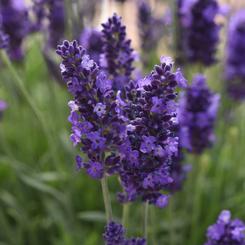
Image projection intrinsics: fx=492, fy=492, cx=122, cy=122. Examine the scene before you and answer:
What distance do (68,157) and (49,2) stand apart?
107 cm

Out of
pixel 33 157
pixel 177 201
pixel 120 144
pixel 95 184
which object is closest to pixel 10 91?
pixel 33 157

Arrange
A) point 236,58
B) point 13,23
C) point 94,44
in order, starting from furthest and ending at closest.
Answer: point 236,58 → point 13,23 → point 94,44

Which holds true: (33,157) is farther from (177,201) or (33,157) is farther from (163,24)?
(163,24)

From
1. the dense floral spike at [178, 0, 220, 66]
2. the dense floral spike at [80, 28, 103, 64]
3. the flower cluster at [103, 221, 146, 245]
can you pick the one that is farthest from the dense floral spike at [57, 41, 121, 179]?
the dense floral spike at [178, 0, 220, 66]

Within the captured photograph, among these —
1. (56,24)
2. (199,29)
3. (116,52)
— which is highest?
(56,24)

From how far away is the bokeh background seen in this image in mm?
2598

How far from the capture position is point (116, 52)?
5.33 ft

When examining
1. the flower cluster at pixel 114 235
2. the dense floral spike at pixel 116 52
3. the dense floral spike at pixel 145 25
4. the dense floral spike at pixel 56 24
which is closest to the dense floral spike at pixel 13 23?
the dense floral spike at pixel 56 24

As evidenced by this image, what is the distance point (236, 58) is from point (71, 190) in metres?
1.22

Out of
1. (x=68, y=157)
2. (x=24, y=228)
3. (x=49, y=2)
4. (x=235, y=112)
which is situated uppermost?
(x=235, y=112)

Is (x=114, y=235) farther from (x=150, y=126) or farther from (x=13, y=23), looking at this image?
(x=13, y=23)

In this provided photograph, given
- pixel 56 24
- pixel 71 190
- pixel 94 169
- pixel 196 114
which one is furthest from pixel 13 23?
pixel 94 169

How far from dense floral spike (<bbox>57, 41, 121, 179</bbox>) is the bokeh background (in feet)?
3.21

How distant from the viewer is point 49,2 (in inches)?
94.1
